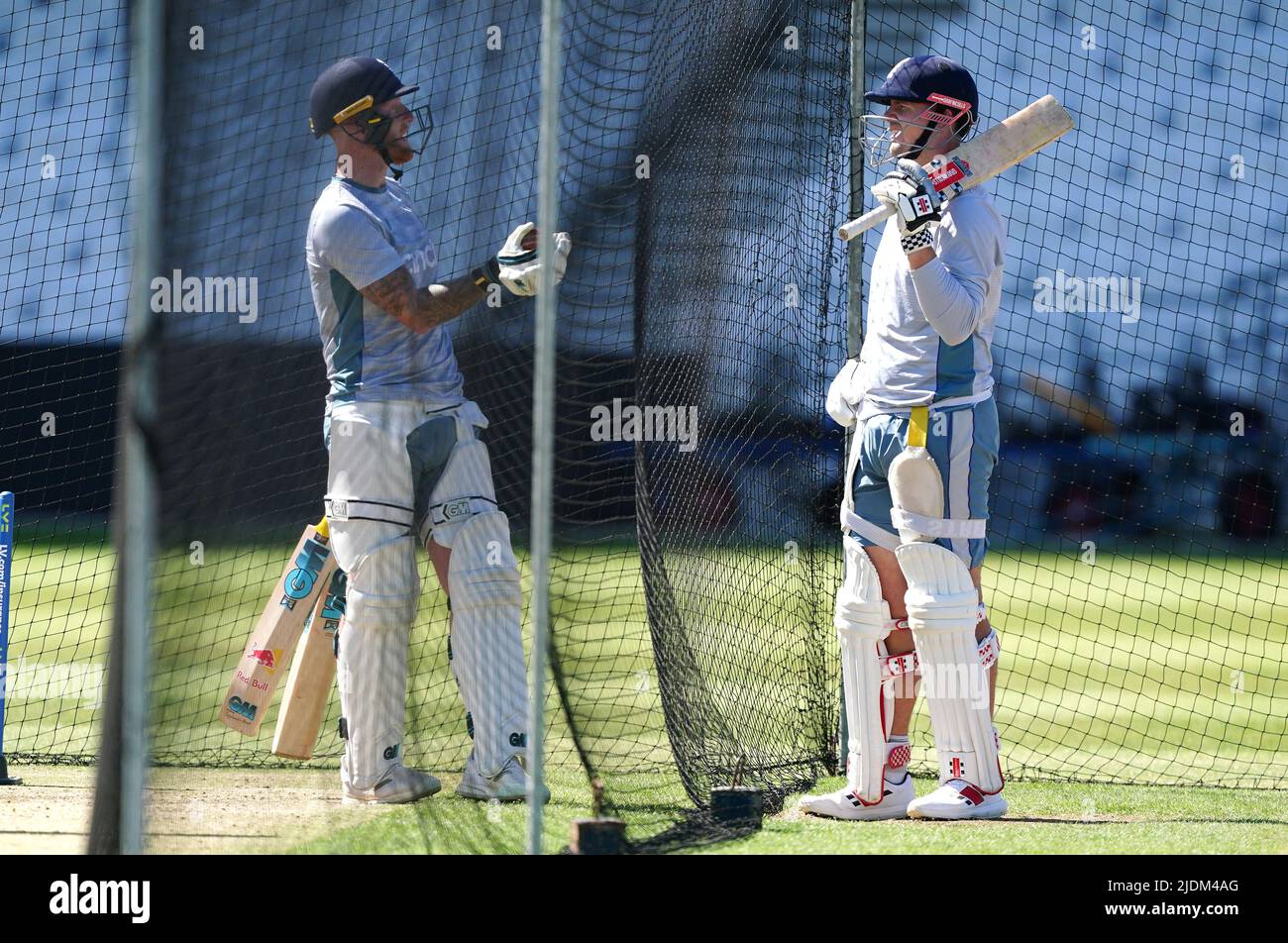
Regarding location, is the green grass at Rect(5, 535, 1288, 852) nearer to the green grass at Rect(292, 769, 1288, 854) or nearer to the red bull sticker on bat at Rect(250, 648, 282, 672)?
the green grass at Rect(292, 769, 1288, 854)

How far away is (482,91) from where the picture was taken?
445 cm

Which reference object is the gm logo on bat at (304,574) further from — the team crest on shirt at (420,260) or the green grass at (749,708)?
the team crest on shirt at (420,260)

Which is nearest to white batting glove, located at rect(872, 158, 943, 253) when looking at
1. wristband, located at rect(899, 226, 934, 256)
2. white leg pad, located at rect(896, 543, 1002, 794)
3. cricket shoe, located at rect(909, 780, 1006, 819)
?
wristband, located at rect(899, 226, 934, 256)

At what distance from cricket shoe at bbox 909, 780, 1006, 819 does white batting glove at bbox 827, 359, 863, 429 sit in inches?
46.6

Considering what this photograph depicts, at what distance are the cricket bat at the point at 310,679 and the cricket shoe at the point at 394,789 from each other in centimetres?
31

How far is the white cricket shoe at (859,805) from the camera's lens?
4.55m

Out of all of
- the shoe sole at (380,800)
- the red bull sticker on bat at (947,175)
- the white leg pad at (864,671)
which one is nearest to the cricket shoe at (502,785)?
the shoe sole at (380,800)

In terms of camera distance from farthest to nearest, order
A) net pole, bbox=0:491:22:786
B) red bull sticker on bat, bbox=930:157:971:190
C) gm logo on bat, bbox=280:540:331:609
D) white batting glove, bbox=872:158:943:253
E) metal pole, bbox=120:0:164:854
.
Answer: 1. net pole, bbox=0:491:22:786
2. gm logo on bat, bbox=280:540:331:609
3. red bull sticker on bat, bbox=930:157:971:190
4. white batting glove, bbox=872:158:943:253
5. metal pole, bbox=120:0:164:854

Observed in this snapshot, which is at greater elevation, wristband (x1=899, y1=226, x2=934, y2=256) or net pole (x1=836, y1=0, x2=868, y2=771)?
net pole (x1=836, y1=0, x2=868, y2=771)

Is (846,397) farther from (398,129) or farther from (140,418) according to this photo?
(140,418)

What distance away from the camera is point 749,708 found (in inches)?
216

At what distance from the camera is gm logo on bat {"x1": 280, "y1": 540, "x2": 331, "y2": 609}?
15.2 feet

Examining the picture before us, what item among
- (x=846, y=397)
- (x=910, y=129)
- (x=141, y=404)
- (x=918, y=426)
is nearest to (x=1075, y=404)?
(x=846, y=397)

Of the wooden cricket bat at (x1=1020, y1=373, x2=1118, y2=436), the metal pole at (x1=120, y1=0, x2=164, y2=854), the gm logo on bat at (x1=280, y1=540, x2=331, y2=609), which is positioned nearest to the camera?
the metal pole at (x1=120, y1=0, x2=164, y2=854)
